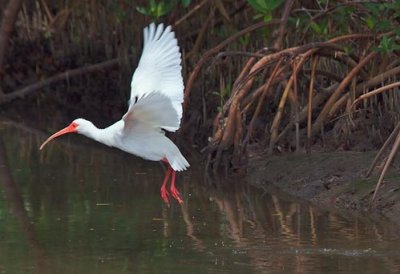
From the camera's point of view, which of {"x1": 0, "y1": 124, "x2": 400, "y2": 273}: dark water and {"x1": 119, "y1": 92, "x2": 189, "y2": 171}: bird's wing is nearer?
{"x1": 0, "y1": 124, "x2": 400, "y2": 273}: dark water

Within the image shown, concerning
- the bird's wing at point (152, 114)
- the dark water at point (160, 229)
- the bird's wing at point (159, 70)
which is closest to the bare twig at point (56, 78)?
the dark water at point (160, 229)

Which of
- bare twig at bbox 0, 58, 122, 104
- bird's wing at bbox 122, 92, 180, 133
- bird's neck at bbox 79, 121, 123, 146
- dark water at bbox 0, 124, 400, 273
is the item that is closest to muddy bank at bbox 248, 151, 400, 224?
dark water at bbox 0, 124, 400, 273

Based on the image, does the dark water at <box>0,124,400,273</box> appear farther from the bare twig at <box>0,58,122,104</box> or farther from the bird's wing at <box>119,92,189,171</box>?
the bare twig at <box>0,58,122,104</box>

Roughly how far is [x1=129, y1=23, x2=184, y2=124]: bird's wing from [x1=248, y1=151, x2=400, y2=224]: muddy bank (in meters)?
1.35

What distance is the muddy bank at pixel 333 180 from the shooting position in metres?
8.76

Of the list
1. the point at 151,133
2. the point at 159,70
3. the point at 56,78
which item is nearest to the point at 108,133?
the point at 151,133

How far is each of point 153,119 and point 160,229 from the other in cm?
79

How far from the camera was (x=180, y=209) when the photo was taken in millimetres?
9062

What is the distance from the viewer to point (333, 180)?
9.53 metres

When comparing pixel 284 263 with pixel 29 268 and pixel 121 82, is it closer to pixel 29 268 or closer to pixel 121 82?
pixel 29 268

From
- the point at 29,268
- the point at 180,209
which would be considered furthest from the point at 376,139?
the point at 29,268

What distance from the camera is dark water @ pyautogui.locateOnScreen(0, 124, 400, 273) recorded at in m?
7.01

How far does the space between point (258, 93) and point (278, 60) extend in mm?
331

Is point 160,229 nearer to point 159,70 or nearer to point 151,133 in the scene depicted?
point 151,133
